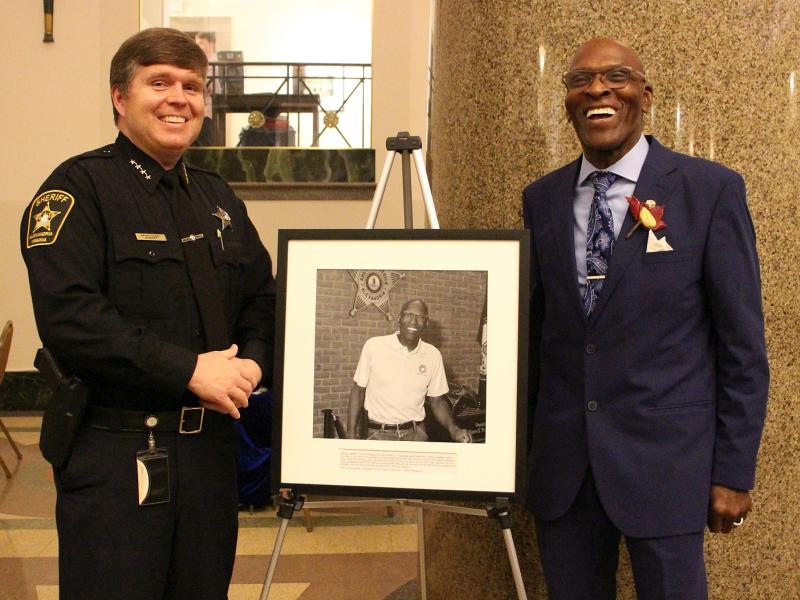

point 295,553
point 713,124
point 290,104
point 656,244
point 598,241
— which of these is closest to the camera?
point 656,244

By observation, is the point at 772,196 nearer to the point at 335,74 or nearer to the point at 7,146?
the point at 335,74

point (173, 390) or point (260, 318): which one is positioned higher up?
point (260, 318)

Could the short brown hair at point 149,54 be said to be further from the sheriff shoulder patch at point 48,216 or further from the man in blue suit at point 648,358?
the man in blue suit at point 648,358

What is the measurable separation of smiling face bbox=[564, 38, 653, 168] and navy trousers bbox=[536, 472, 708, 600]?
0.78m

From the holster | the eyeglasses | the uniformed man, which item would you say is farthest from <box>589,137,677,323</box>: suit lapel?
Answer: the holster

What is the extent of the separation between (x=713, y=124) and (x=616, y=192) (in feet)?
2.31

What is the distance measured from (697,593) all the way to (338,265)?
114cm

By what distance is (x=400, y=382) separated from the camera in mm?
2127

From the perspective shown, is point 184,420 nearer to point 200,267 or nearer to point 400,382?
point 200,267

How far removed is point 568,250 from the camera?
1985mm

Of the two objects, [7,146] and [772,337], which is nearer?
[772,337]

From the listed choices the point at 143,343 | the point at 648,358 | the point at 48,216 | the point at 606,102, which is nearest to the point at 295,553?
the point at 143,343

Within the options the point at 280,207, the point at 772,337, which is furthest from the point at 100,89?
the point at 772,337

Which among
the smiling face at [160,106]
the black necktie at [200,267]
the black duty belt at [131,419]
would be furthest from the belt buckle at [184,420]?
the smiling face at [160,106]
